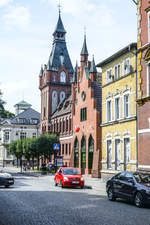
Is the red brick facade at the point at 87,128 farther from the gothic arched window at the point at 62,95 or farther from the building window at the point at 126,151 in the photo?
the gothic arched window at the point at 62,95

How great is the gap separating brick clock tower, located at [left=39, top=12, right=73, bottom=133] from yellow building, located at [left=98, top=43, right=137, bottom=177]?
34.6 m

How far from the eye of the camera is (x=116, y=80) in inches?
1265

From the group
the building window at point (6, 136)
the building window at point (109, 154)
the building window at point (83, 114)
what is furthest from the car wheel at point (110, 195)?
the building window at point (6, 136)

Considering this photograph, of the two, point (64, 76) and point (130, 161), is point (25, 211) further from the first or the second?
point (64, 76)

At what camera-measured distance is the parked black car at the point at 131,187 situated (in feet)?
49.8

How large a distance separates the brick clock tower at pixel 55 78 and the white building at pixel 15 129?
28.1 meters

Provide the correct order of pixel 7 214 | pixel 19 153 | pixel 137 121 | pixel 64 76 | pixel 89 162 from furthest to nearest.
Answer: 1. pixel 64 76
2. pixel 19 153
3. pixel 89 162
4. pixel 137 121
5. pixel 7 214

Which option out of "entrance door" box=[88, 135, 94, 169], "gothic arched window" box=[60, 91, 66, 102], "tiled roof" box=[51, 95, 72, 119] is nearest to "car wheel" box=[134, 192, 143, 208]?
"entrance door" box=[88, 135, 94, 169]

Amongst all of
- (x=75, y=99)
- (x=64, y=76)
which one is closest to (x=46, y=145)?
(x=75, y=99)

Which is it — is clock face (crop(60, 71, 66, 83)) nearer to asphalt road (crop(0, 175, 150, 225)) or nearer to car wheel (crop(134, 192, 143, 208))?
asphalt road (crop(0, 175, 150, 225))

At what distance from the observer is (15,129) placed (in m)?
100

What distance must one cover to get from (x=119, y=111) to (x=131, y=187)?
1569 cm

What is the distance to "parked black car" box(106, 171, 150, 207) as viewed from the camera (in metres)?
15.2

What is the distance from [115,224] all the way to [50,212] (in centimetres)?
321
